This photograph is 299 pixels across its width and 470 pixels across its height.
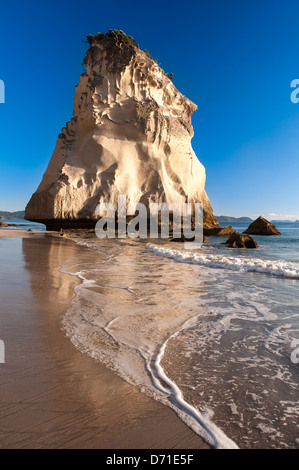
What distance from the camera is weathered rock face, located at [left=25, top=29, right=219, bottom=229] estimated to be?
21641mm

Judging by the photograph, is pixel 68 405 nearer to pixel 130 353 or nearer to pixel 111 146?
pixel 130 353

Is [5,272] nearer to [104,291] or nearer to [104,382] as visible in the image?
[104,291]

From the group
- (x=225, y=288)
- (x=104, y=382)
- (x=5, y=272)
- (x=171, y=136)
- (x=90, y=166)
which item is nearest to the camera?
(x=104, y=382)

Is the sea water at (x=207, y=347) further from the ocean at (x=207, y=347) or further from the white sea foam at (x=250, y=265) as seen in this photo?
the white sea foam at (x=250, y=265)

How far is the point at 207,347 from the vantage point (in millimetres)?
2514

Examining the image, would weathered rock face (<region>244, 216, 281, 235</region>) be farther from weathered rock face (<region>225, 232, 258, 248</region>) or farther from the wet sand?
the wet sand

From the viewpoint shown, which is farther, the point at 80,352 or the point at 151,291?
the point at 151,291

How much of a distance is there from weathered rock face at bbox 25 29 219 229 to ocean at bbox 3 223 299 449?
1748cm

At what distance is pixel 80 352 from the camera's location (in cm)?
229

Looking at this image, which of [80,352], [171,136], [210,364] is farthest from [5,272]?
[171,136]

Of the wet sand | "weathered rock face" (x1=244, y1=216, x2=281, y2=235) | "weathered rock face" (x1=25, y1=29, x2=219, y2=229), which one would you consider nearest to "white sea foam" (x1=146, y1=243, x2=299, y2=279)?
the wet sand

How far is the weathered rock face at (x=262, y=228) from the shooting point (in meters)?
26.7

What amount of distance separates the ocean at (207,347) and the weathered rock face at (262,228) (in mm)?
23387

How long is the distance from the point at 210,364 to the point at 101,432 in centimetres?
111
